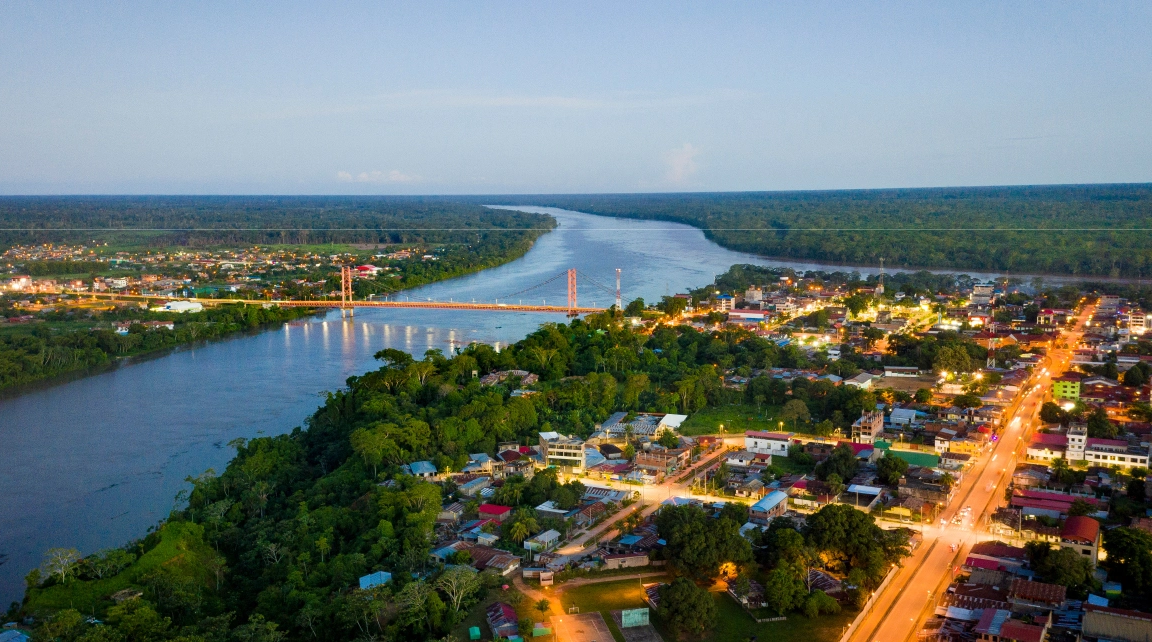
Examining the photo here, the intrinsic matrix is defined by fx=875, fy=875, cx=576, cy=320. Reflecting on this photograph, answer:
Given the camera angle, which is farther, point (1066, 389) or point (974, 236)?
point (974, 236)

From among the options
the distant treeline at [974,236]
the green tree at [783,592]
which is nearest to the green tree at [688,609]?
the green tree at [783,592]

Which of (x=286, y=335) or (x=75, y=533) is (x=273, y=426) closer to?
(x=75, y=533)

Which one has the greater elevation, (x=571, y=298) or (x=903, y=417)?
(x=571, y=298)

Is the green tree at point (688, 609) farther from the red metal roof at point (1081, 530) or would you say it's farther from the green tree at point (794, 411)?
the green tree at point (794, 411)

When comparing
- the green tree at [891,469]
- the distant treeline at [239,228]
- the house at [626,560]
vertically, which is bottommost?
the house at [626,560]

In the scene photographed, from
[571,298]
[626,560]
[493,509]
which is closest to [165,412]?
[493,509]

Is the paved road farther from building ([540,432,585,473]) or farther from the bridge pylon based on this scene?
the bridge pylon

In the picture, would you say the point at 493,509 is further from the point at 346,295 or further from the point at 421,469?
the point at 346,295

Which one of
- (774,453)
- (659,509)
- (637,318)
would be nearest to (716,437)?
(774,453)
